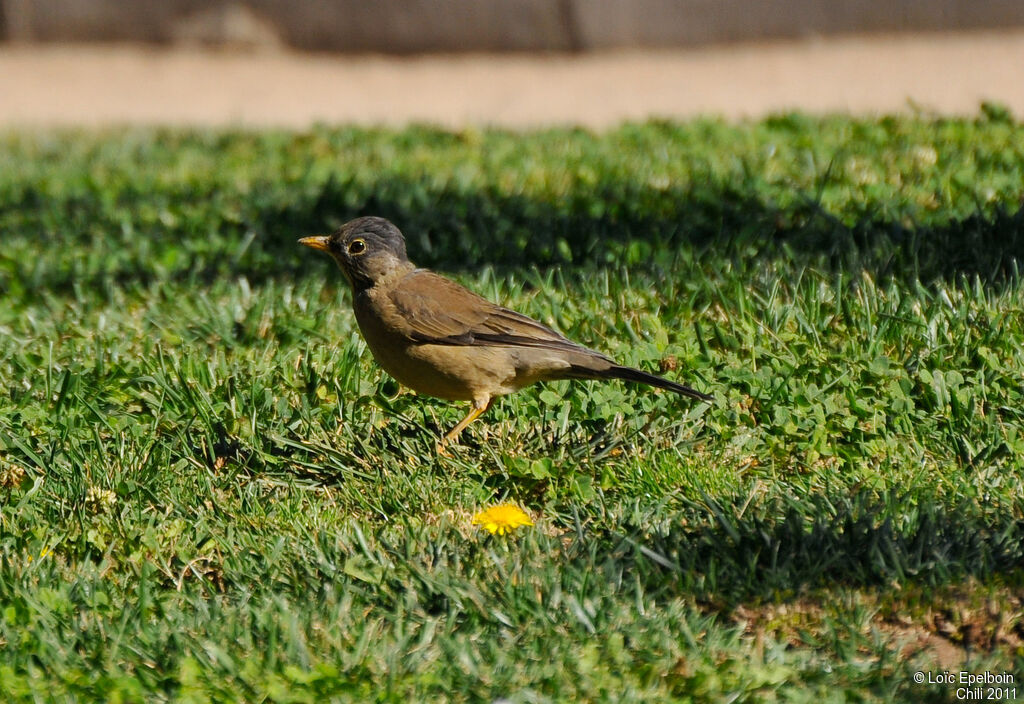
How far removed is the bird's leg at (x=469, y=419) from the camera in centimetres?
544

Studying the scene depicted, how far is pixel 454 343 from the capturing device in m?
5.60

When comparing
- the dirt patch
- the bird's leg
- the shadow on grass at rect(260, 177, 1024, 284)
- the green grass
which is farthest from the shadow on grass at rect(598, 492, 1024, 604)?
the dirt patch

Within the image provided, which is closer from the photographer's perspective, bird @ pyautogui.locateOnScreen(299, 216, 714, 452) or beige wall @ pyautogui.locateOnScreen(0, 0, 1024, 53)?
bird @ pyautogui.locateOnScreen(299, 216, 714, 452)

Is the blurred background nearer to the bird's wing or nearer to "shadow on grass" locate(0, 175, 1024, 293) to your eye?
"shadow on grass" locate(0, 175, 1024, 293)

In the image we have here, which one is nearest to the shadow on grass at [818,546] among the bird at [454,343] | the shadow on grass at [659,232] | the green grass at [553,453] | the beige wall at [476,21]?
the green grass at [553,453]

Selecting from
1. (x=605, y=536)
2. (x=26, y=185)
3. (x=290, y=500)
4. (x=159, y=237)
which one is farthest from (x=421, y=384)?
(x=26, y=185)

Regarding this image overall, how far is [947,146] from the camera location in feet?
28.9

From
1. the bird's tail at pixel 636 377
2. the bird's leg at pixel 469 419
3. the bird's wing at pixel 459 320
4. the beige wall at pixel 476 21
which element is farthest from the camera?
the beige wall at pixel 476 21

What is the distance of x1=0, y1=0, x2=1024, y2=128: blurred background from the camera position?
11602 mm

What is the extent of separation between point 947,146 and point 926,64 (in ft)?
10.1

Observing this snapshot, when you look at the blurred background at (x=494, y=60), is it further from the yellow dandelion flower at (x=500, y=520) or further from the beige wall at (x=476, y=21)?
the yellow dandelion flower at (x=500, y=520)

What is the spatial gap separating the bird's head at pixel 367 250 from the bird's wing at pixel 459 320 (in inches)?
5.3

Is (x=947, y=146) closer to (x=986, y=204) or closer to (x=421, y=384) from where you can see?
(x=986, y=204)

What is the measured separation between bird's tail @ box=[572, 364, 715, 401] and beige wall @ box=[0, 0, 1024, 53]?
24.5 ft
